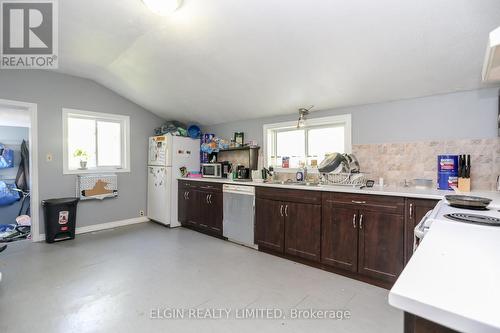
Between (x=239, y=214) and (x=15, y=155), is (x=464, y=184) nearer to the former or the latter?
(x=239, y=214)

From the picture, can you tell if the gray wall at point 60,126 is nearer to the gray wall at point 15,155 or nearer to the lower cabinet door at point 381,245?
the gray wall at point 15,155

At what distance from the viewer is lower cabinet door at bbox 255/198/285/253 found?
10.3 ft

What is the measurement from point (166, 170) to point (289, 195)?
252 centimetres

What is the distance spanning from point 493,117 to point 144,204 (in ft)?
17.6

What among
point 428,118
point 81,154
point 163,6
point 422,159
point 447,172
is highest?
point 163,6

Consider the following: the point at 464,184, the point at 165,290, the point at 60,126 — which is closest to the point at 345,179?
the point at 464,184

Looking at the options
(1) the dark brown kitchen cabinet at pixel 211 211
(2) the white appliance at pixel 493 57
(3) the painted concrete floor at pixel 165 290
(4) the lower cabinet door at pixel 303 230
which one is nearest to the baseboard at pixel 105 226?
(3) the painted concrete floor at pixel 165 290

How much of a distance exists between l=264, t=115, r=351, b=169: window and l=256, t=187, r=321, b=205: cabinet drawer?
760 millimetres

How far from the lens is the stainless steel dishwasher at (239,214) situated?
347 centimetres

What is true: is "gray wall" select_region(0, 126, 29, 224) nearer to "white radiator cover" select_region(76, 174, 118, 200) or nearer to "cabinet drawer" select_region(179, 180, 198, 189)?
"white radiator cover" select_region(76, 174, 118, 200)

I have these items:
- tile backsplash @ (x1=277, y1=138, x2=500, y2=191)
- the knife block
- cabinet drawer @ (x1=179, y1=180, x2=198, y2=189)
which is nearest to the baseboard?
cabinet drawer @ (x1=179, y1=180, x2=198, y2=189)

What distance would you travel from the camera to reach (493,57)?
47.4 inches

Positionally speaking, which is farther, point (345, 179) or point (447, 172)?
point (345, 179)

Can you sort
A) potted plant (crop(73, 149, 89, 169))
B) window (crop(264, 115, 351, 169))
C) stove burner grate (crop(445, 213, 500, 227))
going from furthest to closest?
1. potted plant (crop(73, 149, 89, 169))
2. window (crop(264, 115, 351, 169))
3. stove burner grate (crop(445, 213, 500, 227))
